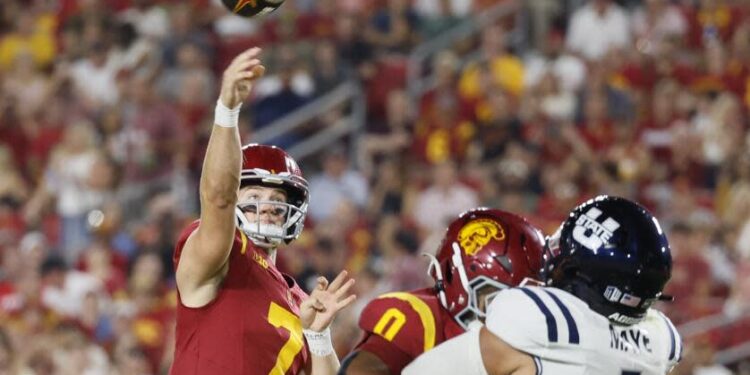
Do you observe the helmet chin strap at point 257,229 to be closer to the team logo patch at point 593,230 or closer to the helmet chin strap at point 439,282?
the helmet chin strap at point 439,282

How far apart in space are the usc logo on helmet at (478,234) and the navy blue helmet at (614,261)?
827 millimetres

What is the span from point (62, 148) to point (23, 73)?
129 centimetres

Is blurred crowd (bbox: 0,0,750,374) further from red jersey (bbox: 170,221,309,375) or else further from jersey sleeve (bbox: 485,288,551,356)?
jersey sleeve (bbox: 485,288,551,356)

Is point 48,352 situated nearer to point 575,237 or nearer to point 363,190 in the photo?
point 363,190

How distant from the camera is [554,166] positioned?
11234mm

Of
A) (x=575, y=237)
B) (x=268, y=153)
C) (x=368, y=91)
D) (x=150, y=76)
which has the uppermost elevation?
(x=575, y=237)

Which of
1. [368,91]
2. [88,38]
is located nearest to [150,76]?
A: [88,38]

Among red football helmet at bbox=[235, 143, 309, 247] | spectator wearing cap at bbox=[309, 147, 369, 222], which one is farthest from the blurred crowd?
red football helmet at bbox=[235, 143, 309, 247]

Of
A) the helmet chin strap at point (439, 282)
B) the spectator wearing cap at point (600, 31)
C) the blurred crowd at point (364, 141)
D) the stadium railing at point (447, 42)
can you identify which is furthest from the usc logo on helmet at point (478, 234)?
the spectator wearing cap at point (600, 31)

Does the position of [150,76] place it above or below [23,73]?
above

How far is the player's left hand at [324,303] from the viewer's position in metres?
4.34

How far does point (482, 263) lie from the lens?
456cm

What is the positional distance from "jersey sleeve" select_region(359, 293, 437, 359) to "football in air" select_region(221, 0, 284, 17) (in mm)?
1030

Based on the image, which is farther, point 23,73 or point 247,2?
point 23,73
